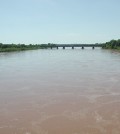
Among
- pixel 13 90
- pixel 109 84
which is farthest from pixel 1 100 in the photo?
pixel 109 84

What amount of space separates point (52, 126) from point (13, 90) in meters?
6.63

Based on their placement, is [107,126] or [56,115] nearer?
[107,126]

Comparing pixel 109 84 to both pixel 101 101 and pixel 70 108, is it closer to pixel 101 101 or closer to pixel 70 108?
pixel 101 101

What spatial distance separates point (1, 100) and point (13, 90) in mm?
2499

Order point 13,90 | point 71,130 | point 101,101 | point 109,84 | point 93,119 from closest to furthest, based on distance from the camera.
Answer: point 71,130 < point 93,119 < point 101,101 < point 13,90 < point 109,84

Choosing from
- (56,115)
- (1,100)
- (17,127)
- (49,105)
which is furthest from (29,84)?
(17,127)

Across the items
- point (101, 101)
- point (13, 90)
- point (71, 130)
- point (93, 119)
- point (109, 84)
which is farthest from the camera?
point (109, 84)

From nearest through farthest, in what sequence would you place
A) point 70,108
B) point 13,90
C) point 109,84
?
point 70,108 < point 13,90 < point 109,84

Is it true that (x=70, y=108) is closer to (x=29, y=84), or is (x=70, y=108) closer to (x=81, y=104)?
(x=81, y=104)

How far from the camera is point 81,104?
1220cm

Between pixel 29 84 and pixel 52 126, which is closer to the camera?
pixel 52 126

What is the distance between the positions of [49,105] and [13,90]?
13.7 feet

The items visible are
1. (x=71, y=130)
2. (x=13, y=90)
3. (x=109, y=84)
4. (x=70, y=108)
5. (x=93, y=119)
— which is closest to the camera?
(x=71, y=130)

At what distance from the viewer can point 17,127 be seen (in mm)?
9391
